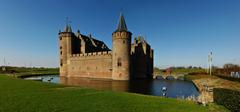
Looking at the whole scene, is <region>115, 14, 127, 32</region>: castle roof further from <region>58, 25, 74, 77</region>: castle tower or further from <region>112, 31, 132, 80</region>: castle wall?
<region>58, 25, 74, 77</region>: castle tower

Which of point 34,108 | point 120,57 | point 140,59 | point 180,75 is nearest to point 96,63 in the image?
point 120,57

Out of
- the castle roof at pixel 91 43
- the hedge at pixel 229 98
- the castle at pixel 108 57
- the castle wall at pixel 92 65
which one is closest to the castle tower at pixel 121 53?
the castle at pixel 108 57

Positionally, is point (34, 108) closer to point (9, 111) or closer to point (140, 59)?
point (9, 111)

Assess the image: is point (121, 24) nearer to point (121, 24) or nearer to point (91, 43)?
point (121, 24)

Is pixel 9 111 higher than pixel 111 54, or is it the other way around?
pixel 111 54

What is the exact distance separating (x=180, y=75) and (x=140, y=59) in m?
11.1

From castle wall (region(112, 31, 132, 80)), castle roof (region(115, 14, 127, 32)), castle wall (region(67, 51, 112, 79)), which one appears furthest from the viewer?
castle wall (region(67, 51, 112, 79))

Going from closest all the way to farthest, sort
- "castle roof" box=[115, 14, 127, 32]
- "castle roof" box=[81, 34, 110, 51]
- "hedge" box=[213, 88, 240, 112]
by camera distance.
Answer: "hedge" box=[213, 88, 240, 112] → "castle roof" box=[115, 14, 127, 32] → "castle roof" box=[81, 34, 110, 51]

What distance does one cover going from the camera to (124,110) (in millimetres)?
7344

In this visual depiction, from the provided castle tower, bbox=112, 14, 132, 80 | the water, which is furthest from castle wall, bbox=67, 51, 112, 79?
the water

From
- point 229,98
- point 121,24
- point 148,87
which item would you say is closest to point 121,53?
point 121,24

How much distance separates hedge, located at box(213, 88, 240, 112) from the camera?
693cm

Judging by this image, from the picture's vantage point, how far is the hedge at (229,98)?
273 inches

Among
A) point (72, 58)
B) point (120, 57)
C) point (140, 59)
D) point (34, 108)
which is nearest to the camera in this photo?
point (34, 108)
